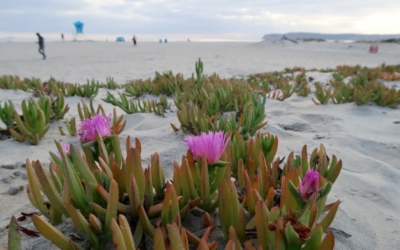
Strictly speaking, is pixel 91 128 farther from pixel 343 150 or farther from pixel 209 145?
pixel 343 150

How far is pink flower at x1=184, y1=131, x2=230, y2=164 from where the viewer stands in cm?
92

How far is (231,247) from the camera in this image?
26.4 inches

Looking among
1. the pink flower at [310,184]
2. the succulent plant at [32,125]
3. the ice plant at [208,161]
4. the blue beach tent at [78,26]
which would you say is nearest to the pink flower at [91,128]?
the ice plant at [208,161]

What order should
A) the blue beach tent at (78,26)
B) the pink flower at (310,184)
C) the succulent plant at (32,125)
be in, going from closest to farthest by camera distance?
the pink flower at (310,184)
the succulent plant at (32,125)
the blue beach tent at (78,26)

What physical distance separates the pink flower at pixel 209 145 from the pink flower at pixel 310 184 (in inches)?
9.3

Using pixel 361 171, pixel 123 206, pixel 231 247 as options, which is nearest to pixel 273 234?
pixel 231 247

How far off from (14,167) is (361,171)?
5.81ft

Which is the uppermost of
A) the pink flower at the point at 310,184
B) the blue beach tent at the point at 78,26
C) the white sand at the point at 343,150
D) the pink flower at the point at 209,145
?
the blue beach tent at the point at 78,26

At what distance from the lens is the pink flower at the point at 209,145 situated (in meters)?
0.92

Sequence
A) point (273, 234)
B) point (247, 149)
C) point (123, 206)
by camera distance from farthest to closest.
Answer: point (247, 149) < point (123, 206) < point (273, 234)

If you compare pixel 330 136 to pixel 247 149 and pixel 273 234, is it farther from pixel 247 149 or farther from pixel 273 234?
pixel 273 234

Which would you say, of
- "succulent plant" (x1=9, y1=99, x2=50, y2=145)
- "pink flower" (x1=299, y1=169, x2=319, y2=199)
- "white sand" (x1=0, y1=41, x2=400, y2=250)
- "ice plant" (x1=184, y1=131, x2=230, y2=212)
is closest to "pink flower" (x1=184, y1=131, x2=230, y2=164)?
"ice plant" (x1=184, y1=131, x2=230, y2=212)

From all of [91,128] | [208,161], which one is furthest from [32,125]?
[208,161]

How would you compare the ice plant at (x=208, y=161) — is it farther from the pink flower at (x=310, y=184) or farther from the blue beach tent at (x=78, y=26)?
the blue beach tent at (x=78, y=26)
